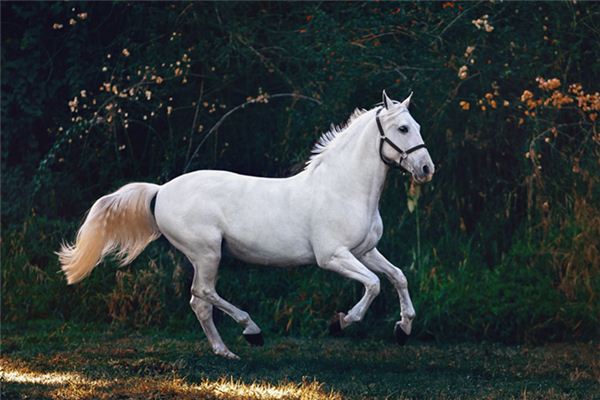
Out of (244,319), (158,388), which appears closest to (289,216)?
(244,319)

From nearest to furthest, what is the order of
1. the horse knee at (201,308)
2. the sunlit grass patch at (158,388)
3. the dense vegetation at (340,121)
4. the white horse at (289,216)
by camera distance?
1. the sunlit grass patch at (158,388)
2. the white horse at (289,216)
3. the horse knee at (201,308)
4. the dense vegetation at (340,121)

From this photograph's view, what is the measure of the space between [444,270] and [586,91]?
254cm

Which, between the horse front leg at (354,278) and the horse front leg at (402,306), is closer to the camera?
the horse front leg at (354,278)

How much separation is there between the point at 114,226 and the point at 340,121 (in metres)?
3.41

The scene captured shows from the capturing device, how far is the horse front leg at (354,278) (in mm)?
7648

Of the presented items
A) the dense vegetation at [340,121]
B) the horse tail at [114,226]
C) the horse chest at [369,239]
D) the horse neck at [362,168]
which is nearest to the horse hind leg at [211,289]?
the horse tail at [114,226]

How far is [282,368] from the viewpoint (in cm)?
805

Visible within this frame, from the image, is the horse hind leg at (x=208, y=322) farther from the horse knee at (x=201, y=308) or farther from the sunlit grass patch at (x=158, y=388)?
the sunlit grass patch at (x=158, y=388)

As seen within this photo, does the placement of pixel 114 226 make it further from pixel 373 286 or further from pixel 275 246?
pixel 373 286

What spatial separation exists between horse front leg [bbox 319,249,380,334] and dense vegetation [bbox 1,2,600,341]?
229 centimetres

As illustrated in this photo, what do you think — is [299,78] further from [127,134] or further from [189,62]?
[127,134]

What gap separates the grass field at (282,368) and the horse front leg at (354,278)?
0.43 metres

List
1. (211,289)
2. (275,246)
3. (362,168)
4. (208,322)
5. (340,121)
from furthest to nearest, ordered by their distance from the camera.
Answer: (340,121)
(208,322)
(211,289)
(275,246)
(362,168)

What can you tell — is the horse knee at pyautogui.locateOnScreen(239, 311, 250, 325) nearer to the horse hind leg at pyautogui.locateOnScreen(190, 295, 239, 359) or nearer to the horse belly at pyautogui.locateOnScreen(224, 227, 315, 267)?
the horse hind leg at pyautogui.locateOnScreen(190, 295, 239, 359)
